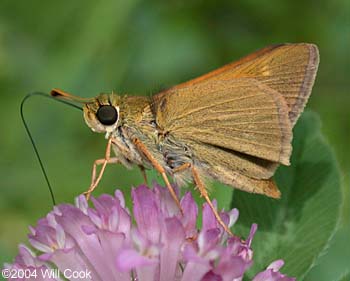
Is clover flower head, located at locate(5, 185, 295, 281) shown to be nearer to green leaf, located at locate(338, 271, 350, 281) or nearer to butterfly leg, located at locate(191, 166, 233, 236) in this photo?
butterfly leg, located at locate(191, 166, 233, 236)

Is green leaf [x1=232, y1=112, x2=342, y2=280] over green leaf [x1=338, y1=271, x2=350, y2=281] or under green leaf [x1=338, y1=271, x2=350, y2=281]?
over

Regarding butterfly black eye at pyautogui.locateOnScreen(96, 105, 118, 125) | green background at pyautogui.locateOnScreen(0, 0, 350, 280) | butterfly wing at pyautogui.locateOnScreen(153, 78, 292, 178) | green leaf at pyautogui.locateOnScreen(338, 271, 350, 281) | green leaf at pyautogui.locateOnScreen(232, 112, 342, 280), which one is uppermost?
green background at pyautogui.locateOnScreen(0, 0, 350, 280)

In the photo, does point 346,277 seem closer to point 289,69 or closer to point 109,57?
point 289,69

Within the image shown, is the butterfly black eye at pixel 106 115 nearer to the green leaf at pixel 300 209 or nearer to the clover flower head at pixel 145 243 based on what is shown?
the clover flower head at pixel 145 243

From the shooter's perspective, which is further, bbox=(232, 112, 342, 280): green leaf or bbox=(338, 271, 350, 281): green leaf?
bbox=(232, 112, 342, 280): green leaf

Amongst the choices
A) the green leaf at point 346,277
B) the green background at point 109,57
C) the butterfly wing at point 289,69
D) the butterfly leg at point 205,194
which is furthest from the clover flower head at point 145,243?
the green background at point 109,57

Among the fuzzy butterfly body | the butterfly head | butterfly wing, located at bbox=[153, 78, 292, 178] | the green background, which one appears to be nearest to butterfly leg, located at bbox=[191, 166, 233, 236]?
the fuzzy butterfly body
